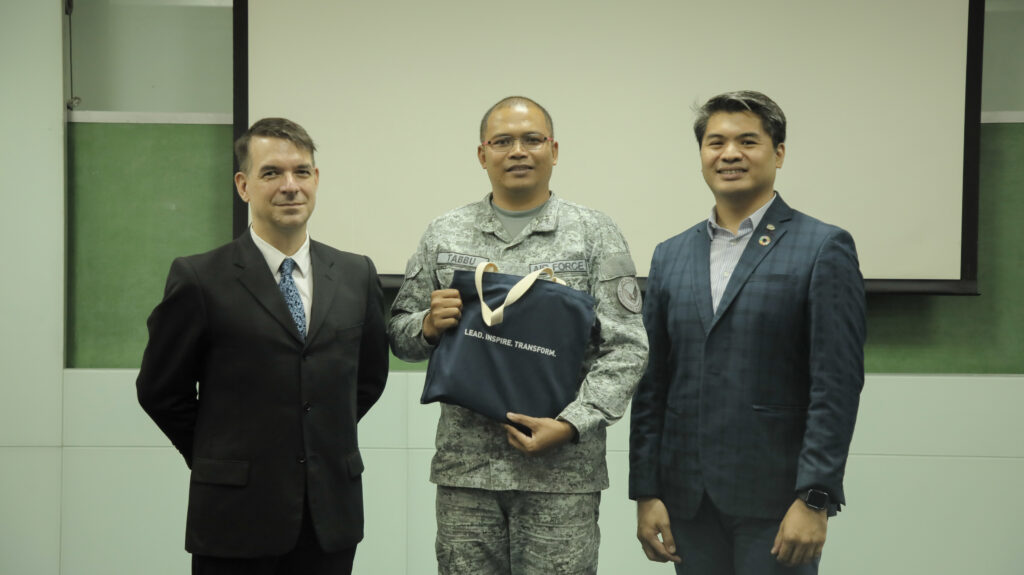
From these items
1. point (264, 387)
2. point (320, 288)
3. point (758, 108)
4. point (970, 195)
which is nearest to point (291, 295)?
point (320, 288)

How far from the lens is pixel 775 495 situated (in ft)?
5.69

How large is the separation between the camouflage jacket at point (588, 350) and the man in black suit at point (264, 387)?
22 centimetres

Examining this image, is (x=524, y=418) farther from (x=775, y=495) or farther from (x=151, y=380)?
(x=151, y=380)

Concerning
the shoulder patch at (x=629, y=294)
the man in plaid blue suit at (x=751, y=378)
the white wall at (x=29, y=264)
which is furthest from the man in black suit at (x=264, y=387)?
the white wall at (x=29, y=264)

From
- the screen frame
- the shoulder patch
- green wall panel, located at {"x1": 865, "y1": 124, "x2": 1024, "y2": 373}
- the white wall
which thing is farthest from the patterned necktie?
green wall panel, located at {"x1": 865, "y1": 124, "x2": 1024, "y2": 373}

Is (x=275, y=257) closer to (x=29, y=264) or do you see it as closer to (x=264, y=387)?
(x=264, y=387)

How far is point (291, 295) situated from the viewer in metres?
1.79

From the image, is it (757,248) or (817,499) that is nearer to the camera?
(817,499)

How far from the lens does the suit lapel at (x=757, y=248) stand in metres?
1.77

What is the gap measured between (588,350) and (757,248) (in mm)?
468

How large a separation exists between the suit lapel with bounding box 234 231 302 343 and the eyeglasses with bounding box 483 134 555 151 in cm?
61

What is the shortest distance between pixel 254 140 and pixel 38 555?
8.25 feet

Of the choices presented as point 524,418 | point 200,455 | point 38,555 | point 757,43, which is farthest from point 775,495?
point 38,555

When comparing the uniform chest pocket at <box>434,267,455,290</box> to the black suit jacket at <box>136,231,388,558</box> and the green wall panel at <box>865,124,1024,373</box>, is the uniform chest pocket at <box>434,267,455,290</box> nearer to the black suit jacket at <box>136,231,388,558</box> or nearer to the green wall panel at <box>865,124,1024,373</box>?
the black suit jacket at <box>136,231,388,558</box>
